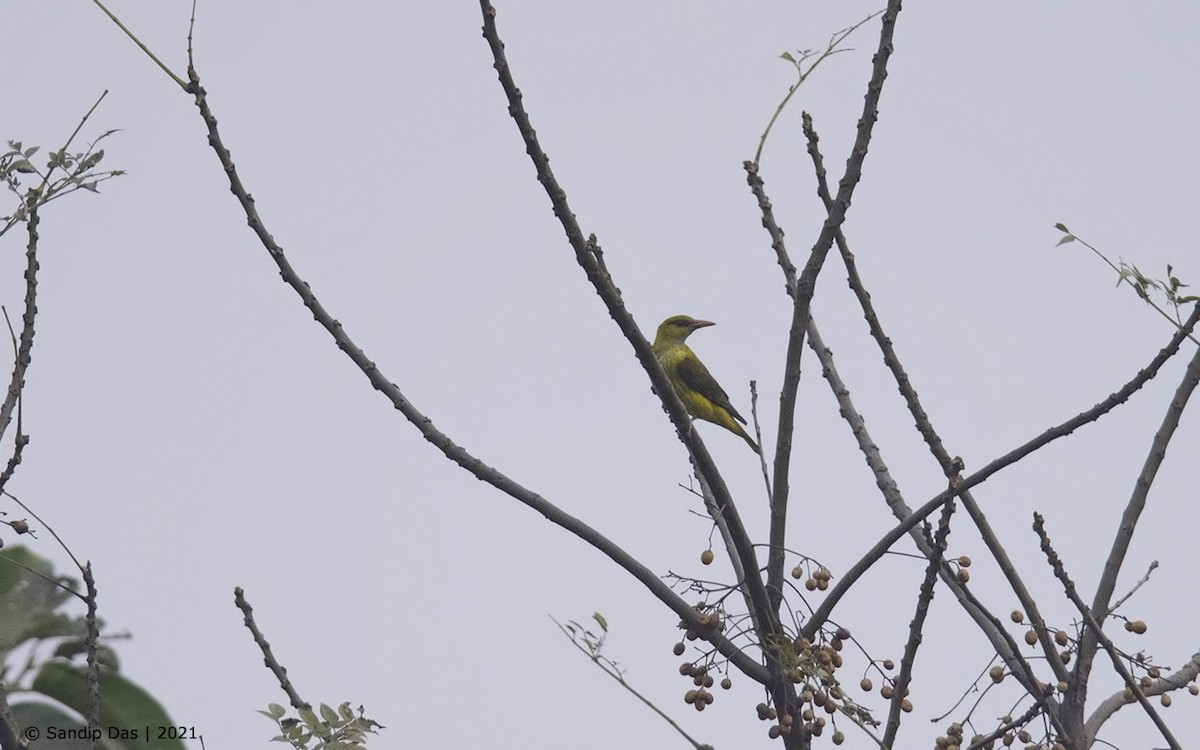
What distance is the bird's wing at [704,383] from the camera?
1016 cm

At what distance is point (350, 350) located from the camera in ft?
10.8

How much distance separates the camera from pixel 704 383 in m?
10.2

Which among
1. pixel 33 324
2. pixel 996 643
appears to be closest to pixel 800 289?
pixel 996 643

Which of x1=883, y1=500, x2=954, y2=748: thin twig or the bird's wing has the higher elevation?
the bird's wing

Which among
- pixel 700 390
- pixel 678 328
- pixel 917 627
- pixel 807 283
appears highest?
pixel 678 328

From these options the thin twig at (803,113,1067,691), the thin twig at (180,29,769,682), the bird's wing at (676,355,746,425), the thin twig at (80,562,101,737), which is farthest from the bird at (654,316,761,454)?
the thin twig at (80,562,101,737)

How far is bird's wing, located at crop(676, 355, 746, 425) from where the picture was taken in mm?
10164

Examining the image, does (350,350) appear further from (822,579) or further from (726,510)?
(822,579)

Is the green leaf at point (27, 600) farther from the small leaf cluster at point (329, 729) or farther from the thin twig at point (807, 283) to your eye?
the thin twig at point (807, 283)

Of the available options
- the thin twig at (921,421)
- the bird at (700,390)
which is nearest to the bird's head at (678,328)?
the bird at (700,390)

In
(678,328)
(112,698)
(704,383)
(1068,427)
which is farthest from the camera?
(678,328)

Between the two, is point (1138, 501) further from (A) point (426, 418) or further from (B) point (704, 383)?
(B) point (704, 383)

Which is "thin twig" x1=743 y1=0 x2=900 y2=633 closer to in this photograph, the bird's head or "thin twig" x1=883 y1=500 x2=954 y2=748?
"thin twig" x1=883 y1=500 x2=954 y2=748

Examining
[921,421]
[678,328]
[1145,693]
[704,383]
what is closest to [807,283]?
[921,421]
